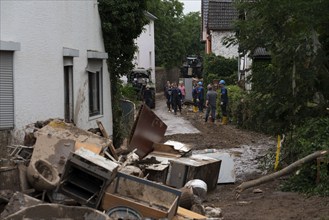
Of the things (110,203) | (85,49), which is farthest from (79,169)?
(85,49)

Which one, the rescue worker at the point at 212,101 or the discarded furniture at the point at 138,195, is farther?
the rescue worker at the point at 212,101

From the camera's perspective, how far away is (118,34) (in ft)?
57.4

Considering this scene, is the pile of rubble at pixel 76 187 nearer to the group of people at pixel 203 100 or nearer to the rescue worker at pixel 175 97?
the group of people at pixel 203 100

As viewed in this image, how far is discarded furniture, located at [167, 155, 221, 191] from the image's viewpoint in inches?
497

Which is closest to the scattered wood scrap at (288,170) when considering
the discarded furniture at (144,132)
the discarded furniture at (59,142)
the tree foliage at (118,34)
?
the discarded furniture at (144,132)

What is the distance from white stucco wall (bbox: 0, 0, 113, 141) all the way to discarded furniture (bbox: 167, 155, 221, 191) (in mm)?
2711

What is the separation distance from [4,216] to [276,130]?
8158 millimetres

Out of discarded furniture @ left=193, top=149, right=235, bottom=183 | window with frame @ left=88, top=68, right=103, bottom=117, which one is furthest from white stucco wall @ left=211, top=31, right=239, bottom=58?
discarded furniture @ left=193, top=149, right=235, bottom=183

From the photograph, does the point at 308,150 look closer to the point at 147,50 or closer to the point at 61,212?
the point at 61,212

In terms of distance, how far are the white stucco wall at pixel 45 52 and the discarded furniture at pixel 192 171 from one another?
2711mm

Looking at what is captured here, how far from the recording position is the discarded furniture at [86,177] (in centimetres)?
894

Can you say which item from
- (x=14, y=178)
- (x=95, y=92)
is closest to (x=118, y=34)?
(x=95, y=92)

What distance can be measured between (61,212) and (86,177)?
3.26 ft

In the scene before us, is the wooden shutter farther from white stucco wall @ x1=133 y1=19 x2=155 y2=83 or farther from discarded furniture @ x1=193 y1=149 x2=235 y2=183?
white stucco wall @ x1=133 y1=19 x2=155 y2=83
